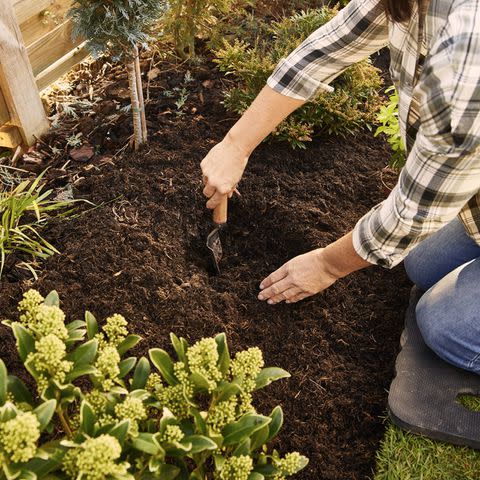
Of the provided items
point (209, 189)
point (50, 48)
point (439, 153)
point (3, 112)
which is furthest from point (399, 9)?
point (50, 48)

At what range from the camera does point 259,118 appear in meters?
2.30

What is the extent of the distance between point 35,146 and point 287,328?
69.8 inches

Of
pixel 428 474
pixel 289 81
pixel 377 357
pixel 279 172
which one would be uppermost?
pixel 289 81

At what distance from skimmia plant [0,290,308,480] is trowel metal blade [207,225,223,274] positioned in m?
1.00

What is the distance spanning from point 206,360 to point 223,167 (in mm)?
965

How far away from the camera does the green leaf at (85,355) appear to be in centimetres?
153

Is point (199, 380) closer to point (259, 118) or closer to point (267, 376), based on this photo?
point (267, 376)

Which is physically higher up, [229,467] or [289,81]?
[289,81]

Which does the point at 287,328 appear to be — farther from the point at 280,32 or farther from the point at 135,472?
the point at 280,32

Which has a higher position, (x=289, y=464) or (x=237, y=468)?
(x=237, y=468)

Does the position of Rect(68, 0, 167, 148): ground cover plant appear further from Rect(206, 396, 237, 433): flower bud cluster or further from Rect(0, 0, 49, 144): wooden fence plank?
Rect(206, 396, 237, 433): flower bud cluster

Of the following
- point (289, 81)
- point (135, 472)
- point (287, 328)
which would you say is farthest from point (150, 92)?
point (135, 472)

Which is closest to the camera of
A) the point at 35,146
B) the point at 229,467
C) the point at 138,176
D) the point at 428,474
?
the point at 229,467

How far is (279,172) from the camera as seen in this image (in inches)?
123
